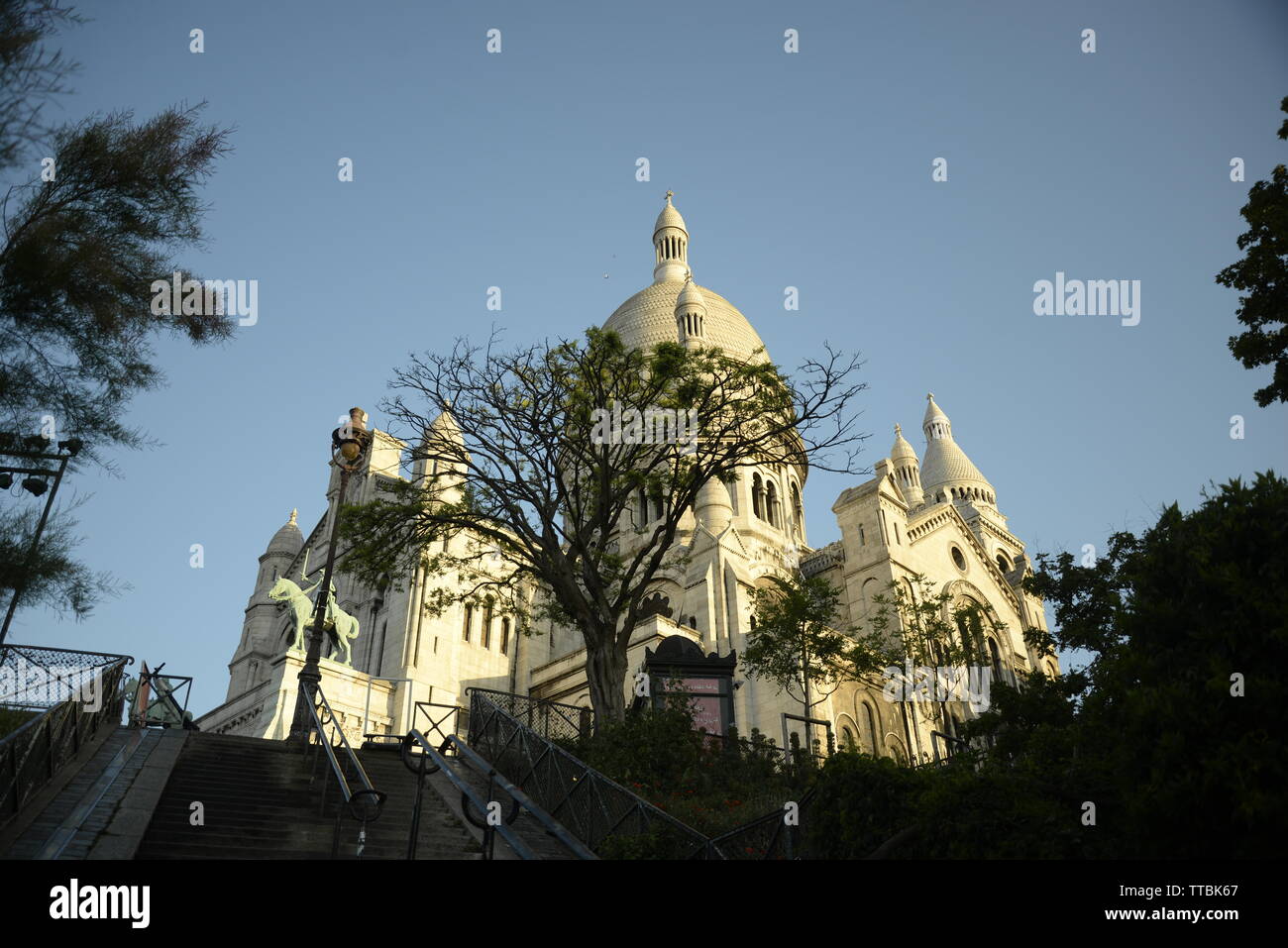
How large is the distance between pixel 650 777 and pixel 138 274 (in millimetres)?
10828

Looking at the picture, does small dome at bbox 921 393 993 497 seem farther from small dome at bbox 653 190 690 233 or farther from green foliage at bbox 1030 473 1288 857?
green foliage at bbox 1030 473 1288 857

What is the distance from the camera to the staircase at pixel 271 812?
36.8 feet

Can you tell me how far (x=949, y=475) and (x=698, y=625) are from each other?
143ft

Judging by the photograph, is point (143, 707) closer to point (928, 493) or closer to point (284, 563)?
point (284, 563)

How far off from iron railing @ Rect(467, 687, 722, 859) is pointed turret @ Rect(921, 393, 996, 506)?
58402 mm

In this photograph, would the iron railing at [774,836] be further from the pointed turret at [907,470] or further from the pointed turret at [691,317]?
the pointed turret at [907,470]

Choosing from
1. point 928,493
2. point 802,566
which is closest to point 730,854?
point 802,566

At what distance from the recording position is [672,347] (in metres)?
20.8

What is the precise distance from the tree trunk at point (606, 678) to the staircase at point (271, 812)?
387 cm

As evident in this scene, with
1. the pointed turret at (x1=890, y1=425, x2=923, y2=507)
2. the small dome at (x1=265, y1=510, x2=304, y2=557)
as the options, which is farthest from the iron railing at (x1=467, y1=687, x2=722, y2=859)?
the pointed turret at (x1=890, y1=425, x2=923, y2=507)

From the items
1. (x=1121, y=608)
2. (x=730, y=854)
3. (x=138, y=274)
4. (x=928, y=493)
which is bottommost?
(x=730, y=854)

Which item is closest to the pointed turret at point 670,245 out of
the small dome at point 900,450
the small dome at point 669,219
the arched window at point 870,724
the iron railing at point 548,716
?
the small dome at point 669,219
